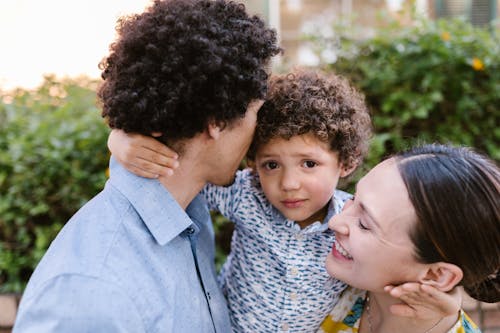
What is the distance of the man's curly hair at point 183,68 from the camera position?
1355mm

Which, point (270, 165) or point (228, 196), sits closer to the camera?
point (270, 165)

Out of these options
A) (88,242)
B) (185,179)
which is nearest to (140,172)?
(185,179)

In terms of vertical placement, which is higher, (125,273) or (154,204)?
(154,204)

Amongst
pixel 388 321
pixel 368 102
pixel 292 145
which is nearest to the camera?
pixel 388 321

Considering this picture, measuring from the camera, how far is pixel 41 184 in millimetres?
2639

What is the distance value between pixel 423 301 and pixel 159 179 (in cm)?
87

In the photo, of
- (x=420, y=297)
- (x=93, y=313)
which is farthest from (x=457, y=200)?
(x=93, y=313)

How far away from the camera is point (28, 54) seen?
4.79 m

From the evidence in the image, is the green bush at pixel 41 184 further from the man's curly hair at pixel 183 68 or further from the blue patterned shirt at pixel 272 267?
the man's curly hair at pixel 183 68

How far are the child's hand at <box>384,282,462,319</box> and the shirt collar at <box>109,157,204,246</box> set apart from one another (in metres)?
0.66

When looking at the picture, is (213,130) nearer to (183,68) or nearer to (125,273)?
(183,68)

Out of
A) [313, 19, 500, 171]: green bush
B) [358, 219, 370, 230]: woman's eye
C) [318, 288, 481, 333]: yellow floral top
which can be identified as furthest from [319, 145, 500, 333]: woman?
[313, 19, 500, 171]: green bush

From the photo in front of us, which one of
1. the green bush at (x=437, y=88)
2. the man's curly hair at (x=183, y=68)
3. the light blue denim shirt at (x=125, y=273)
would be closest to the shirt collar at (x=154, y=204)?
the light blue denim shirt at (x=125, y=273)

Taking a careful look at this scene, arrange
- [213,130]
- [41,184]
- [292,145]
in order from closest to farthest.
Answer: [213,130] → [292,145] → [41,184]
